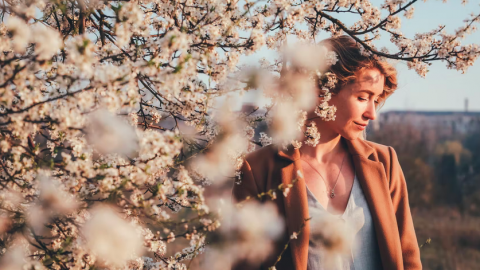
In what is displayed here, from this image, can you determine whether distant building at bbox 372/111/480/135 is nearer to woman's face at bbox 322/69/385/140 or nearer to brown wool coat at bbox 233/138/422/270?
brown wool coat at bbox 233/138/422/270

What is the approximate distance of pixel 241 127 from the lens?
6.86 ft

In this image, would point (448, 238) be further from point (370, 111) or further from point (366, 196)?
point (370, 111)

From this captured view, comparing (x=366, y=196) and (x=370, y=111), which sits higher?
(x=370, y=111)

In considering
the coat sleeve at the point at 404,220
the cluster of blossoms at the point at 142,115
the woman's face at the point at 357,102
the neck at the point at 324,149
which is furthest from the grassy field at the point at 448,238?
the cluster of blossoms at the point at 142,115

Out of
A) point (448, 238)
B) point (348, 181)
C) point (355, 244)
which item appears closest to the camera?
point (355, 244)

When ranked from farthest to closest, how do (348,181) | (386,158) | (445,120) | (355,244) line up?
(445,120)
(386,158)
(348,181)
(355,244)

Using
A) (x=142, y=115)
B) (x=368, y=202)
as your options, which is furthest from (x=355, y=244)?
(x=142, y=115)

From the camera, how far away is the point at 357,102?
92.4 inches

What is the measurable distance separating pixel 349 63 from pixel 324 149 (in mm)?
573

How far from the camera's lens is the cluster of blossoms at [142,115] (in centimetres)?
137

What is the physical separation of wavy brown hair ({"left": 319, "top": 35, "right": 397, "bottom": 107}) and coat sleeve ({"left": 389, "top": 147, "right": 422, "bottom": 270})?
0.66m

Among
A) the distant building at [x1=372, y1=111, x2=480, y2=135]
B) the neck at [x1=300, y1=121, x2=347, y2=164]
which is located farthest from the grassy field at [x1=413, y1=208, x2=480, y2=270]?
the distant building at [x1=372, y1=111, x2=480, y2=135]

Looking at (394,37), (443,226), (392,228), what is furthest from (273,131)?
(443,226)

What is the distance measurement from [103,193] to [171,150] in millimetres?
337
